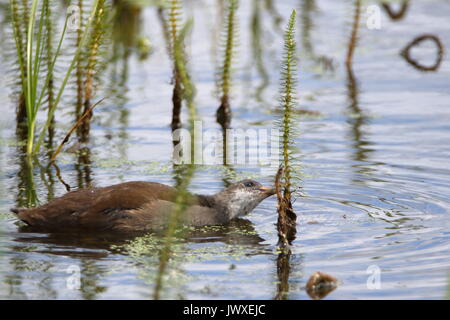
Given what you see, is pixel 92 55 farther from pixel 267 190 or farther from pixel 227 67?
pixel 267 190

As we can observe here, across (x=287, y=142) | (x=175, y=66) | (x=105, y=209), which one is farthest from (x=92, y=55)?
(x=287, y=142)

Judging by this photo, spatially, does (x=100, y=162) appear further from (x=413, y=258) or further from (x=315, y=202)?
(x=413, y=258)

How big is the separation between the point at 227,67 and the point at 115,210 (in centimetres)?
348

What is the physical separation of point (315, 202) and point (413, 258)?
1671 mm

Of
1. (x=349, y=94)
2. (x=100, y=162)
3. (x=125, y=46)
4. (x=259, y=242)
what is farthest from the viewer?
(x=125, y=46)

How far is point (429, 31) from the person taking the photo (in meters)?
15.7

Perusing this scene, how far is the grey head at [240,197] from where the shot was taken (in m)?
8.64

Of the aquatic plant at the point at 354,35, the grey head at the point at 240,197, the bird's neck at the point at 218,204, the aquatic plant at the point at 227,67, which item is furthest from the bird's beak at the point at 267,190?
the aquatic plant at the point at 354,35

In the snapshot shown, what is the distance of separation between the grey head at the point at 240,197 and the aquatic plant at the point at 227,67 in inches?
94.6

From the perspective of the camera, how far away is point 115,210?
8141 mm

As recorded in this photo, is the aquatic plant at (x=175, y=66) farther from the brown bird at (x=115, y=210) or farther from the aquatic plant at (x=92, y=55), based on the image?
the brown bird at (x=115, y=210)

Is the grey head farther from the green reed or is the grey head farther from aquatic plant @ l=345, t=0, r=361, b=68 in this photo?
aquatic plant @ l=345, t=0, r=361, b=68

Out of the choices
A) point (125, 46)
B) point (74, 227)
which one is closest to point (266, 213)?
point (74, 227)
